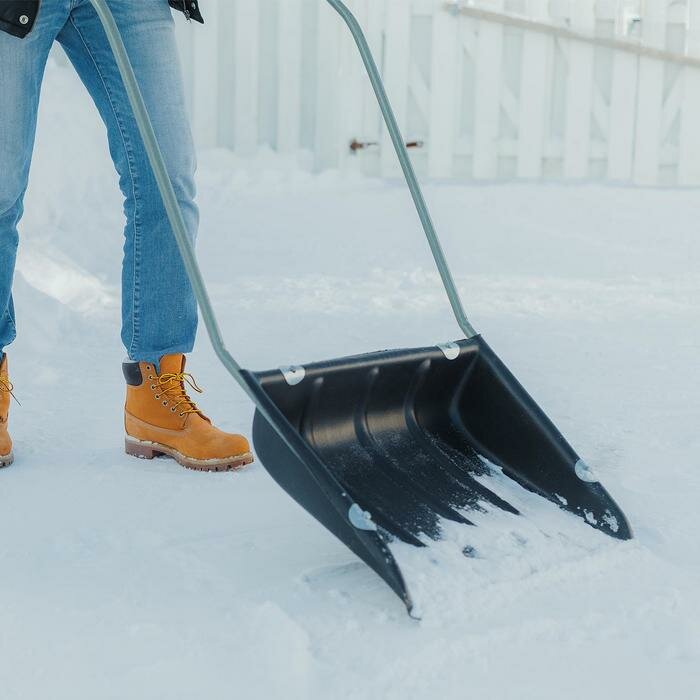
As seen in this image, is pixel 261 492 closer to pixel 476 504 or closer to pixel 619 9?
pixel 476 504

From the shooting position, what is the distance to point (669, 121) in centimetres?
512

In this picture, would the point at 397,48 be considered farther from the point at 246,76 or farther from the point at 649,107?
the point at 649,107

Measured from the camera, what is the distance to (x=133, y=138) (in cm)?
186

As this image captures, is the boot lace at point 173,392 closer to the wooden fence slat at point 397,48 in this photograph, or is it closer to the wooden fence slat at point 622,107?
the wooden fence slat at point 397,48

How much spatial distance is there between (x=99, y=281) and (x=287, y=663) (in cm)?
247

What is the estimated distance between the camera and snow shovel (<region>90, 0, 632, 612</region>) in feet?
4.67

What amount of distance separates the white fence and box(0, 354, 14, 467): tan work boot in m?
3.17

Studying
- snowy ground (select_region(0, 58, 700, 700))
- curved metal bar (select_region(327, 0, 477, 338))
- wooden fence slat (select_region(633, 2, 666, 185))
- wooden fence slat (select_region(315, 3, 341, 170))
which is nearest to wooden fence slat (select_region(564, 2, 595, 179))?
wooden fence slat (select_region(633, 2, 666, 185))

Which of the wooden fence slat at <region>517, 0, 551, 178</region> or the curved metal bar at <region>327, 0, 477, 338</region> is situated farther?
the wooden fence slat at <region>517, 0, 551, 178</region>

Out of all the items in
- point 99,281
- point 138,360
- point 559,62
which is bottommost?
point 99,281

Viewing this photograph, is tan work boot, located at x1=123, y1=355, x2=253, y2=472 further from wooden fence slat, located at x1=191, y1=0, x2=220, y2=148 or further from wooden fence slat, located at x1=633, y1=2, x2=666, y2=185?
wooden fence slat, located at x1=633, y1=2, x2=666, y2=185

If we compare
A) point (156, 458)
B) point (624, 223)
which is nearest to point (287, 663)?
point (156, 458)

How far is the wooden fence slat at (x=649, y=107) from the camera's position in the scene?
505 cm

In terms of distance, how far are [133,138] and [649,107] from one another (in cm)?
372
